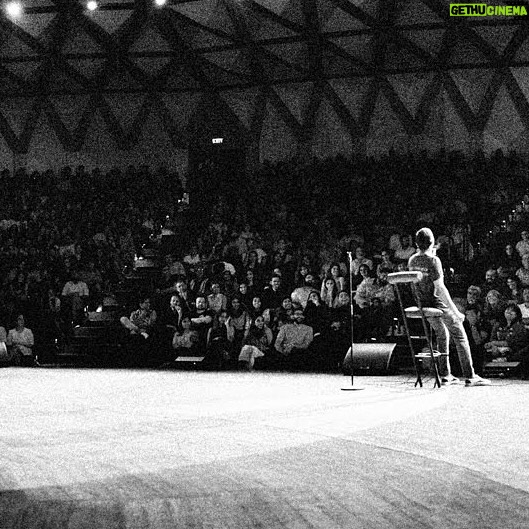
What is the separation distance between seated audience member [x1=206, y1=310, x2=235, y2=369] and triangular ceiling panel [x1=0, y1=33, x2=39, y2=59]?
14963 mm

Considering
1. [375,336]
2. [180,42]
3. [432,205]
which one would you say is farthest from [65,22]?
[375,336]

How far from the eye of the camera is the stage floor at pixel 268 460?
3793 millimetres

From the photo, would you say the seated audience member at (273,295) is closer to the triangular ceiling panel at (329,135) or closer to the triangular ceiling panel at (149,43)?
the triangular ceiling panel at (329,135)

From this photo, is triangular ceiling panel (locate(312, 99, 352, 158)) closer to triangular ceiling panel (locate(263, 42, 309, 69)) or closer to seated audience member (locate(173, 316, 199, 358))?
triangular ceiling panel (locate(263, 42, 309, 69))

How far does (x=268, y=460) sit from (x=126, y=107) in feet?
81.4

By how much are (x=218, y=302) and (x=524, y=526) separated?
12.3 m

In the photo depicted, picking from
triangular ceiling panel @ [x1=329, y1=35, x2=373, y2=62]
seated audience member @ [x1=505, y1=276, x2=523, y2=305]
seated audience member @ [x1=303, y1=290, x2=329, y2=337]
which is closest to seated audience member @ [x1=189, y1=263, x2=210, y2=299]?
seated audience member @ [x1=303, y1=290, x2=329, y2=337]

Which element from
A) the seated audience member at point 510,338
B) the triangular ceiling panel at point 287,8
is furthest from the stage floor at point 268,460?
the triangular ceiling panel at point 287,8

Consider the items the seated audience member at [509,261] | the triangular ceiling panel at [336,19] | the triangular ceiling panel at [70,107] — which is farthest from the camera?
the triangular ceiling panel at [70,107]

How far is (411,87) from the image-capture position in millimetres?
26516

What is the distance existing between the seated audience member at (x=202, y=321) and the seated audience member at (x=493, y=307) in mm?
4188

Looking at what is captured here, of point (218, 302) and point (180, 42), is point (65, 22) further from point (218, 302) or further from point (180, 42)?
point (218, 302)

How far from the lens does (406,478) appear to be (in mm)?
4539

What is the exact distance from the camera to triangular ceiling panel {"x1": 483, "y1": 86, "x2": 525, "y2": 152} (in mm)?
25625
